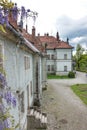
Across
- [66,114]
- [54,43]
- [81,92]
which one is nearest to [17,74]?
[66,114]

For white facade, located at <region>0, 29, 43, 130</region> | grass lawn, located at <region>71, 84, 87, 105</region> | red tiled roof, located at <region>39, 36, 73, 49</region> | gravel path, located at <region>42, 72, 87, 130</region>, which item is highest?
red tiled roof, located at <region>39, 36, 73, 49</region>

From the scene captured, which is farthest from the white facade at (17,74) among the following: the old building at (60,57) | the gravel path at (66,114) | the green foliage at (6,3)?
the old building at (60,57)

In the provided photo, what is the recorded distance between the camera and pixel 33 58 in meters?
18.9

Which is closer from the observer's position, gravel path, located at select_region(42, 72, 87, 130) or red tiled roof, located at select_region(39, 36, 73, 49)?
gravel path, located at select_region(42, 72, 87, 130)

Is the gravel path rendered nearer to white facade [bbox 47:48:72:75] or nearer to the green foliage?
the green foliage

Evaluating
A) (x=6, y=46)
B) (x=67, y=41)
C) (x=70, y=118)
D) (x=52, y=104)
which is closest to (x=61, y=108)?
(x=52, y=104)

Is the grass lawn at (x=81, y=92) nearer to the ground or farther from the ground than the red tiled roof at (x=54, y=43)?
nearer to the ground

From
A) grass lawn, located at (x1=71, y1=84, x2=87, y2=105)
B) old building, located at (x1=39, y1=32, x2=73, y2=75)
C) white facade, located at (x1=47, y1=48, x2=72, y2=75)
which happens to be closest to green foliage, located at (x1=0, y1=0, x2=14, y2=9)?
grass lawn, located at (x1=71, y1=84, x2=87, y2=105)

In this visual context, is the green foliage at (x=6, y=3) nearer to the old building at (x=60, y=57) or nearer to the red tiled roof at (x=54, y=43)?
the old building at (x=60, y=57)

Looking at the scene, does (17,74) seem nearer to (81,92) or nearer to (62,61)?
(81,92)

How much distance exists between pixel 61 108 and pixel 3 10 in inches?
580

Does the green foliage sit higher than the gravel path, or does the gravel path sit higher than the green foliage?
the green foliage

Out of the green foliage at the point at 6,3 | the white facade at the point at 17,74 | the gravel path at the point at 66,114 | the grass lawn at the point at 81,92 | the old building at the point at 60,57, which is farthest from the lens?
the old building at the point at 60,57

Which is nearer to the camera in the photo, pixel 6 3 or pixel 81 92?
pixel 6 3
